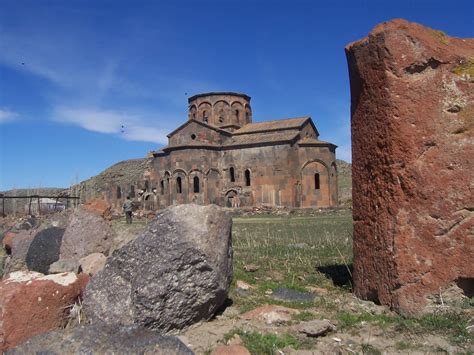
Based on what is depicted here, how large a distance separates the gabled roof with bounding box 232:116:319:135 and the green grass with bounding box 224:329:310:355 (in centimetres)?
2432

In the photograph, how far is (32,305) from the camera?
3100 millimetres

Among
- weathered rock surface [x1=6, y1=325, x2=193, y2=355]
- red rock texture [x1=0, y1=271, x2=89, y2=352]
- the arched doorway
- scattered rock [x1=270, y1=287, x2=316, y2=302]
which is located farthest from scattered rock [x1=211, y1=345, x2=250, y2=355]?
the arched doorway

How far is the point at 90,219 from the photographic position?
594 centimetres

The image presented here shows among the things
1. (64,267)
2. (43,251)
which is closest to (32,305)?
(64,267)

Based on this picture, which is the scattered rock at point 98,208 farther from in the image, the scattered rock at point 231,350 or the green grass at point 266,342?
the scattered rock at point 231,350

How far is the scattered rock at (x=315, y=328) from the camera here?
10.1 feet

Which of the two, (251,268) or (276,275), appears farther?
(251,268)

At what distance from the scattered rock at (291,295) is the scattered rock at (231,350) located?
1463 millimetres

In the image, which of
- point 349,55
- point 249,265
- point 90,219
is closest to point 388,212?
point 349,55

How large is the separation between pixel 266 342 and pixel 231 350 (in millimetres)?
304

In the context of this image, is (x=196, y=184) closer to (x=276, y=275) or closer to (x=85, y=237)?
(x=85, y=237)

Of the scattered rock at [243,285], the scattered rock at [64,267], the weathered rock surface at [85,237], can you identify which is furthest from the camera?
the weathered rock surface at [85,237]

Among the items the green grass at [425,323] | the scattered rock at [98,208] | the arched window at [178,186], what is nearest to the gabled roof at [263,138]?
the arched window at [178,186]

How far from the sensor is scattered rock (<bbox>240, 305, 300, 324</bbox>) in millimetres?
3414
